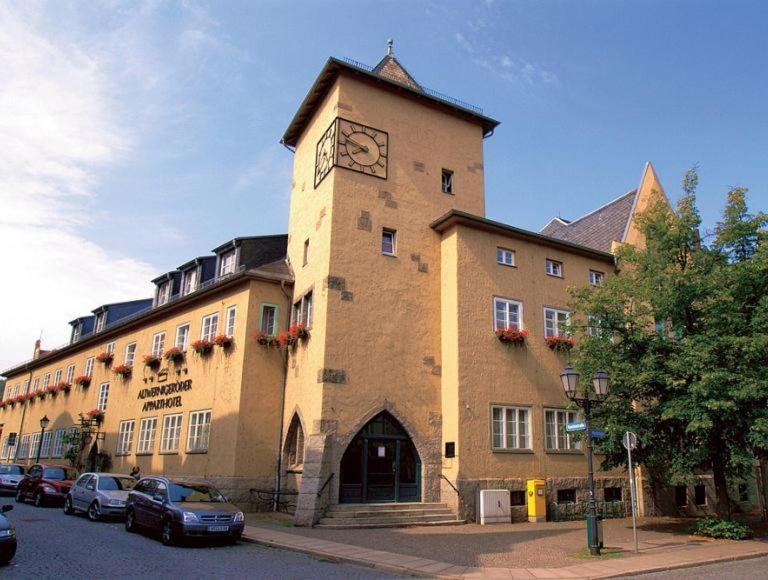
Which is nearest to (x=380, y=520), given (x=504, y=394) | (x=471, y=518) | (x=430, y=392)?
(x=471, y=518)

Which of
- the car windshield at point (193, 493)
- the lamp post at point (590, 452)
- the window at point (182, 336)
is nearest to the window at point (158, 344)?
the window at point (182, 336)

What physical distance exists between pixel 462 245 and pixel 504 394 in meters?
5.35

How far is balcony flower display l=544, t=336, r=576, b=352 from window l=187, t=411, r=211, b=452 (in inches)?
509

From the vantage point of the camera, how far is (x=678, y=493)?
23703 millimetres

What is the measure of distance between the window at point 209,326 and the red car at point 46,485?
734cm

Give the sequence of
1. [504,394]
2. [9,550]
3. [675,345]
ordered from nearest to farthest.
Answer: [9,550], [675,345], [504,394]

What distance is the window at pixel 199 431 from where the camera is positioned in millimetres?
23219

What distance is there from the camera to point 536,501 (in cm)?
Result: 2016

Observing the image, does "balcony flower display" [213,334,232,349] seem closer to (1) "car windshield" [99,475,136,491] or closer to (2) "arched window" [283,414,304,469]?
(2) "arched window" [283,414,304,469]

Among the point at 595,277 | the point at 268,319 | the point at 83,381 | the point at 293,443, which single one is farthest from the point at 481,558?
the point at 83,381

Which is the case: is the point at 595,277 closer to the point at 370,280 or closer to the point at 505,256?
the point at 505,256

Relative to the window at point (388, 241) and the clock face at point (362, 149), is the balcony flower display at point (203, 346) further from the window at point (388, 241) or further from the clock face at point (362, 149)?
the clock face at point (362, 149)

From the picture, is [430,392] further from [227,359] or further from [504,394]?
[227,359]

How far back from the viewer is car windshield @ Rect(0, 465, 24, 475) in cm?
2859
